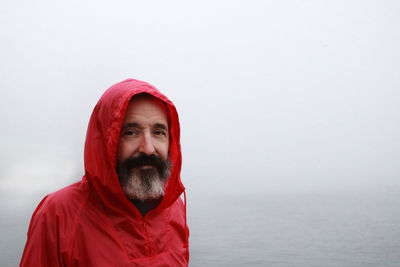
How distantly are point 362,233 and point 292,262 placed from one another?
3674 centimetres

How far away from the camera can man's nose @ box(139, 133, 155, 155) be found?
95.6 inches

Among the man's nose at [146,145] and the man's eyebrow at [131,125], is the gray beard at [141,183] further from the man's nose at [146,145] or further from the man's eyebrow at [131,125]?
the man's eyebrow at [131,125]

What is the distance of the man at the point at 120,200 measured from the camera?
209 centimetres

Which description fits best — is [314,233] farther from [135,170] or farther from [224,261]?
[135,170]

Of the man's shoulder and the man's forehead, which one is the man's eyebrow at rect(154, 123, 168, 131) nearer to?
the man's forehead

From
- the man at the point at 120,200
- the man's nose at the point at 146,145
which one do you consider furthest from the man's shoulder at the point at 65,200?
the man's nose at the point at 146,145

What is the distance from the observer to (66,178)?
166m

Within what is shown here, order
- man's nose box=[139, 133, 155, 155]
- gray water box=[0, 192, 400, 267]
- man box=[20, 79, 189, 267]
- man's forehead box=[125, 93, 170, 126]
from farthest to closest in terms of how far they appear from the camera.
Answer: gray water box=[0, 192, 400, 267], man's forehead box=[125, 93, 170, 126], man's nose box=[139, 133, 155, 155], man box=[20, 79, 189, 267]

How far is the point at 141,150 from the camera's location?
8.02ft

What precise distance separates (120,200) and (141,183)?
217mm

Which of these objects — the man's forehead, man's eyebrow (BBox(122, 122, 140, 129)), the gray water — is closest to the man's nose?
man's eyebrow (BBox(122, 122, 140, 129))

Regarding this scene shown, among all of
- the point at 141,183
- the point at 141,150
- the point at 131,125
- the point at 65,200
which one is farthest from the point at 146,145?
the point at 65,200

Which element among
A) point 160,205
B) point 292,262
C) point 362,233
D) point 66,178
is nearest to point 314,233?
point 362,233

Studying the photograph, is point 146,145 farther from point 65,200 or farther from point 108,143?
point 65,200
